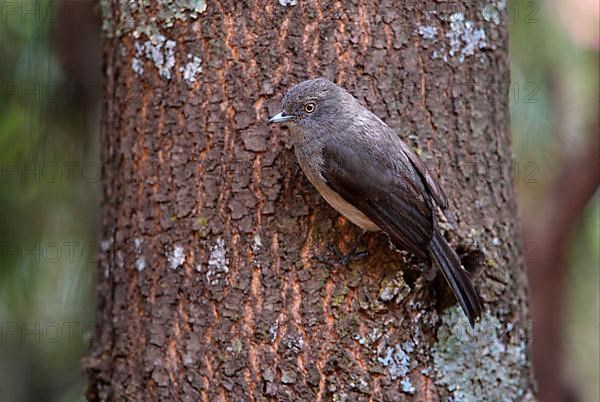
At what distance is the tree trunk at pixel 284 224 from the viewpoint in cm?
254

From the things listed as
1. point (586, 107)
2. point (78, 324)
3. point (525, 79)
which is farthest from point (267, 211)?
point (586, 107)

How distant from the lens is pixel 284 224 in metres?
2.62

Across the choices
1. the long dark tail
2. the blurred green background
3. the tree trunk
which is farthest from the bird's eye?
the blurred green background

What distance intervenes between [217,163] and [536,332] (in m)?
2.85

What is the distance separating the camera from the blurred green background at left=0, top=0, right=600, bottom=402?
11.8ft

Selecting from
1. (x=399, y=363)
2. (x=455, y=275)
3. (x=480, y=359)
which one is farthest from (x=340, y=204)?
(x=480, y=359)

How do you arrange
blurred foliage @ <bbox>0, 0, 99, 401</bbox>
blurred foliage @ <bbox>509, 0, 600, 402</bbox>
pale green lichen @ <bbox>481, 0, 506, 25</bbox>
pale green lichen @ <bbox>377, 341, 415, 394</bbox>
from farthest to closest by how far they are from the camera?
blurred foliage @ <bbox>509, 0, 600, 402</bbox>, blurred foliage @ <bbox>0, 0, 99, 401</bbox>, pale green lichen @ <bbox>481, 0, 506, 25</bbox>, pale green lichen @ <bbox>377, 341, 415, 394</bbox>

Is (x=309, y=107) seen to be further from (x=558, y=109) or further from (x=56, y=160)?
(x=558, y=109)

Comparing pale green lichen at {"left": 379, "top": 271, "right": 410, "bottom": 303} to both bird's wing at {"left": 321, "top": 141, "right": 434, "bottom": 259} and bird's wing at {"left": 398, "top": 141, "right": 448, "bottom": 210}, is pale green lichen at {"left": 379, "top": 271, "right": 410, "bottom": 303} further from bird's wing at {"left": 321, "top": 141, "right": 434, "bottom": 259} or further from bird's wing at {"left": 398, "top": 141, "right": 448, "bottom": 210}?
bird's wing at {"left": 398, "top": 141, "right": 448, "bottom": 210}

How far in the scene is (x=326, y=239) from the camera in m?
2.63

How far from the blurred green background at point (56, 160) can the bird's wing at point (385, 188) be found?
1.41 metres

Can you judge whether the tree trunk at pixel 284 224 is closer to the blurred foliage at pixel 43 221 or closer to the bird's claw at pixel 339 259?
the bird's claw at pixel 339 259

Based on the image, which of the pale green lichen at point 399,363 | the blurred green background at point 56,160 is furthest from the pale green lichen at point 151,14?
the pale green lichen at point 399,363

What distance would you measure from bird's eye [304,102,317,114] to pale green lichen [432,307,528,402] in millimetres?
914
